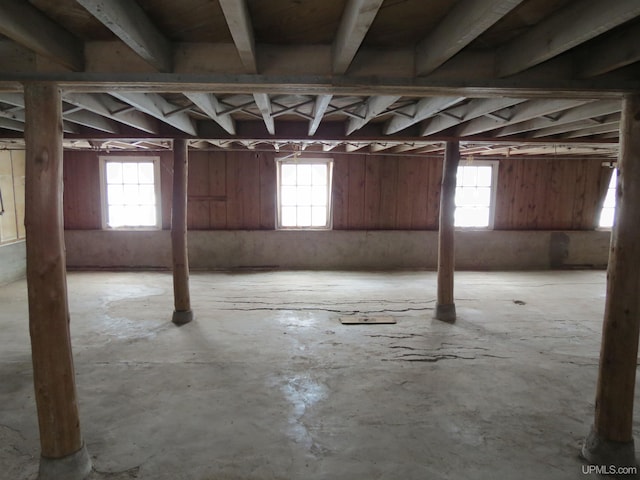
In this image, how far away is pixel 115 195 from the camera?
6.59 metres

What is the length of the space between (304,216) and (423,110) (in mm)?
4243

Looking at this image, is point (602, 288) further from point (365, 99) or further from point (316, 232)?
point (365, 99)

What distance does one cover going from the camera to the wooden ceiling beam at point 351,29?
123cm

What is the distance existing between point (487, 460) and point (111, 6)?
2733 millimetres

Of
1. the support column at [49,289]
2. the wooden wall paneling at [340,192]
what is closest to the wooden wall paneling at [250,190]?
the wooden wall paneling at [340,192]

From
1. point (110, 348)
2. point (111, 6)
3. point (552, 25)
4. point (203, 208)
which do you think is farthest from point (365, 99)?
point (203, 208)

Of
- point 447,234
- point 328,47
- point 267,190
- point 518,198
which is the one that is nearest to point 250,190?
point 267,190

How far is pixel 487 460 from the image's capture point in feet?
6.88

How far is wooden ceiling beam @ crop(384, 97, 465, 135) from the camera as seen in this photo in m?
2.46

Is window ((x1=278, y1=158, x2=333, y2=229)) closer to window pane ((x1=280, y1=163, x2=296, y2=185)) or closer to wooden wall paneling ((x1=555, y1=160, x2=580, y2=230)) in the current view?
window pane ((x1=280, y1=163, x2=296, y2=185))

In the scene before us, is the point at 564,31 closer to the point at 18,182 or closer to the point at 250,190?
the point at 250,190

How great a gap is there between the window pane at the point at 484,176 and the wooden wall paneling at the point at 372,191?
1.88 metres

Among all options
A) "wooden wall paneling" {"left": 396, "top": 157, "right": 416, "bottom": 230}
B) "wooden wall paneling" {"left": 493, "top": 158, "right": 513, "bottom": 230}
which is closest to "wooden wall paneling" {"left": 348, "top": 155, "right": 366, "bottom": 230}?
"wooden wall paneling" {"left": 396, "top": 157, "right": 416, "bottom": 230}

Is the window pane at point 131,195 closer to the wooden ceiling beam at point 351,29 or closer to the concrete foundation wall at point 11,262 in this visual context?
the concrete foundation wall at point 11,262
